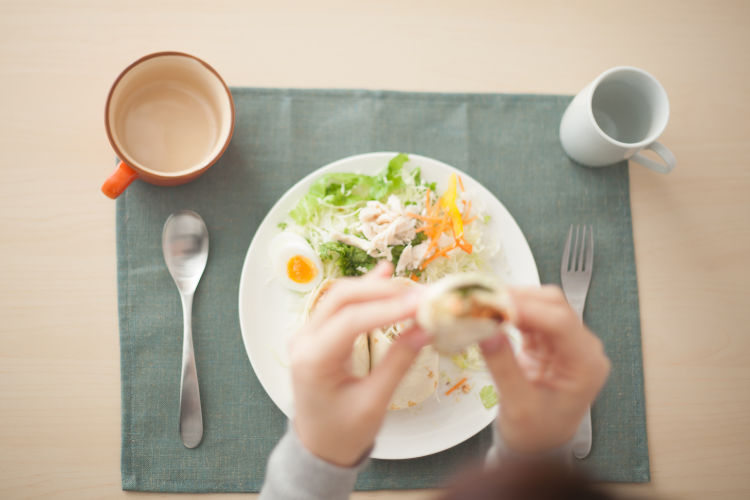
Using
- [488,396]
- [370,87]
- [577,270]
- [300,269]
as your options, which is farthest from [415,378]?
[370,87]

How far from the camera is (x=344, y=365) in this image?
88 cm

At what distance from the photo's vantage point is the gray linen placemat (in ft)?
4.98

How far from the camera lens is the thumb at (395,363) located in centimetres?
83

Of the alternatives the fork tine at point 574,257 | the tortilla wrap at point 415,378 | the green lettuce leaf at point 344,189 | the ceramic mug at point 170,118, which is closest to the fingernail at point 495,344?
the tortilla wrap at point 415,378

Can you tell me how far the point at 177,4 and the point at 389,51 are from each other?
0.81 metres

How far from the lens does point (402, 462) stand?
153 centimetres

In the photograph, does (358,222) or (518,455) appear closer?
(518,455)

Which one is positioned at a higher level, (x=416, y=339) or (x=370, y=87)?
(x=370, y=87)

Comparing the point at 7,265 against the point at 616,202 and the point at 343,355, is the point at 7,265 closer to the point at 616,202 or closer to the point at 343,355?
the point at 343,355

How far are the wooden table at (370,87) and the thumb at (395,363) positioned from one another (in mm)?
868

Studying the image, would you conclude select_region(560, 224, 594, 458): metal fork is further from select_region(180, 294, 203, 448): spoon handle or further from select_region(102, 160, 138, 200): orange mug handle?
select_region(102, 160, 138, 200): orange mug handle

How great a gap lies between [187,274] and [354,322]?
965mm

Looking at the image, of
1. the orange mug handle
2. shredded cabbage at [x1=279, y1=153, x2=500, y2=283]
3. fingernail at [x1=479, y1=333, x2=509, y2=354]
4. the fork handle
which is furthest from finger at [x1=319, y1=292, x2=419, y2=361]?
the fork handle

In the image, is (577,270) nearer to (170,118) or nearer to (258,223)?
(258,223)
